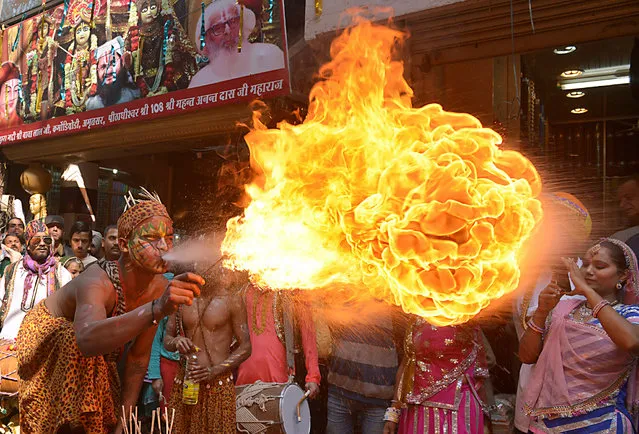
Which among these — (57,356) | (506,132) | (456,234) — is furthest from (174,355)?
(506,132)

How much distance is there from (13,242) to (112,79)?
9.40 feet

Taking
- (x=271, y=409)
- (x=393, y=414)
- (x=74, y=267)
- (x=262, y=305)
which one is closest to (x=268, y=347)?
(x=262, y=305)

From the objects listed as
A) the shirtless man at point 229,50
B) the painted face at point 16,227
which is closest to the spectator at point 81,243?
the painted face at point 16,227

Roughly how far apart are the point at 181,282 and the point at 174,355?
2.45 m

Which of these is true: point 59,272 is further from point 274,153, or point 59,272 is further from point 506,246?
point 506,246

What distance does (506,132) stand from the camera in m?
5.58

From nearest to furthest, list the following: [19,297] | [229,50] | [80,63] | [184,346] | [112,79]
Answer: [184,346] < [19,297] < [229,50] < [112,79] < [80,63]

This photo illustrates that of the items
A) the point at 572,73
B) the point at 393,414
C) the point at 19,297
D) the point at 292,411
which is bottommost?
the point at 292,411

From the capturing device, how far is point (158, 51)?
26.7 ft

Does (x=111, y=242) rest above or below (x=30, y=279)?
above

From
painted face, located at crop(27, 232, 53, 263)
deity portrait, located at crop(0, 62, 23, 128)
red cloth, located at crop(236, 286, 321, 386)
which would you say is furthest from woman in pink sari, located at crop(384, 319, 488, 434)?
deity portrait, located at crop(0, 62, 23, 128)

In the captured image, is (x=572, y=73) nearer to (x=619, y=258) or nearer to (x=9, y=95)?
(x=619, y=258)

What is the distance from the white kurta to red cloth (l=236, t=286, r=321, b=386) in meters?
2.62

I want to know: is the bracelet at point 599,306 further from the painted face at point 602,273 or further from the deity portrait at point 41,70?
the deity portrait at point 41,70
